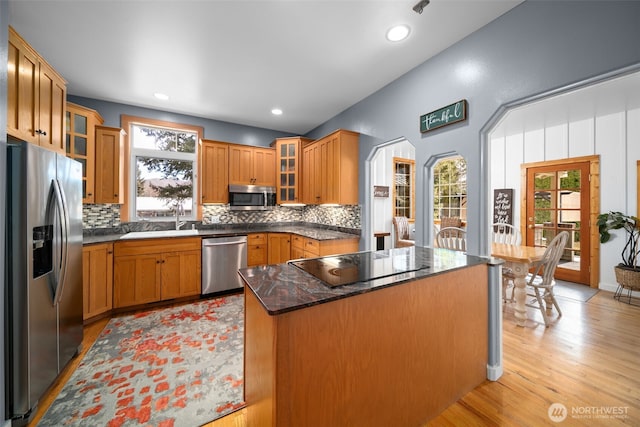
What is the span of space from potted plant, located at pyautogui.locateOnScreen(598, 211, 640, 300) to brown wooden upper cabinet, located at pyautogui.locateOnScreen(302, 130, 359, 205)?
13.0ft

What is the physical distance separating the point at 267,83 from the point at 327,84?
75 cm

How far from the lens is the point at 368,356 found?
4.09 feet

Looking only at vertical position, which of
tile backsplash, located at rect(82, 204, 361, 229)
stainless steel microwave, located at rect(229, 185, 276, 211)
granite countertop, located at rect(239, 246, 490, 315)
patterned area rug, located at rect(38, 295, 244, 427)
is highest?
stainless steel microwave, located at rect(229, 185, 276, 211)

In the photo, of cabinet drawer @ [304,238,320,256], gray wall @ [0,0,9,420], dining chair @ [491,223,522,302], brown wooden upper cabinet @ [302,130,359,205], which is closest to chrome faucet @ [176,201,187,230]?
cabinet drawer @ [304,238,320,256]

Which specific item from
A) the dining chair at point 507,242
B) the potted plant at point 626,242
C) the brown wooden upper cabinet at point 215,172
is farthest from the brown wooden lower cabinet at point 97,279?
the potted plant at point 626,242

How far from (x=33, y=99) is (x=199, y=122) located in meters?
2.36

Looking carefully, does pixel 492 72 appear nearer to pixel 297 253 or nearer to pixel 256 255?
pixel 297 253

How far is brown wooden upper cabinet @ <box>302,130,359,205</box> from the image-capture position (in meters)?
3.40

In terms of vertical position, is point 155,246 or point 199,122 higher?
point 199,122

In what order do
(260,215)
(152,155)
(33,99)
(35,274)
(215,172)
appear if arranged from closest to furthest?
(35,274) < (33,99) < (152,155) < (215,172) < (260,215)

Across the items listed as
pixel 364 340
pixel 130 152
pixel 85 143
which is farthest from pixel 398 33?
pixel 130 152

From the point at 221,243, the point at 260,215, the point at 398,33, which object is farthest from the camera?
the point at 260,215

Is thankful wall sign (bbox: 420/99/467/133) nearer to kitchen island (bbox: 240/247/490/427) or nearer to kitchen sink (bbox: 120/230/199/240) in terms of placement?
kitchen island (bbox: 240/247/490/427)

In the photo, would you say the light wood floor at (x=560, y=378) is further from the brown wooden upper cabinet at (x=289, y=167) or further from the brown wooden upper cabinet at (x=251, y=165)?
the brown wooden upper cabinet at (x=289, y=167)
